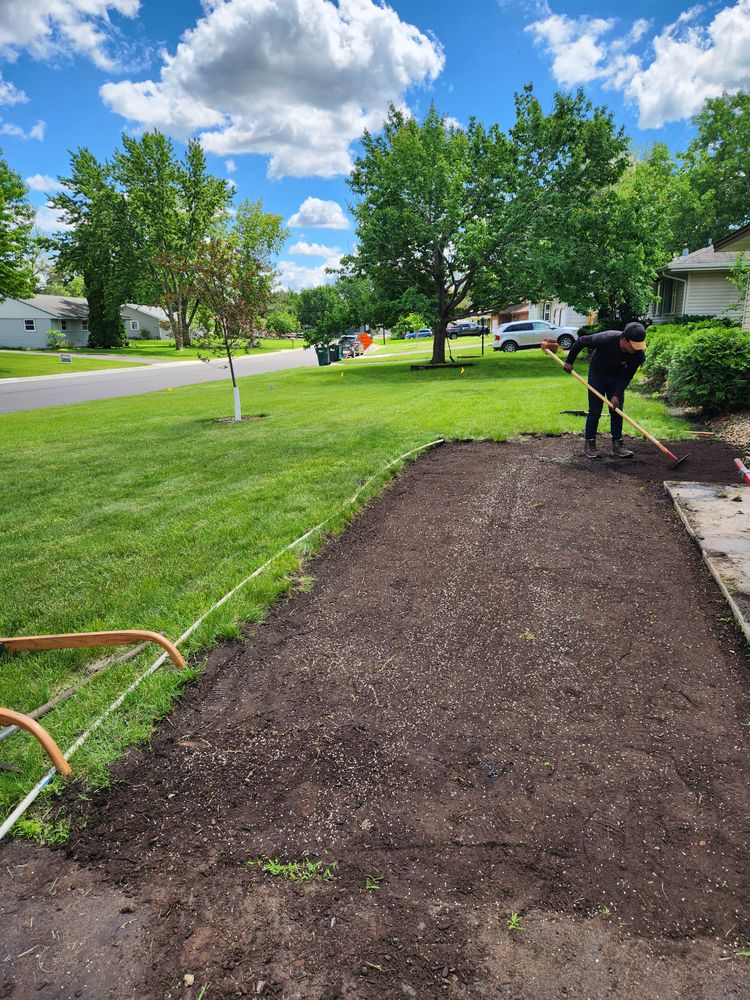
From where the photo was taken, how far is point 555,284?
20.1 m

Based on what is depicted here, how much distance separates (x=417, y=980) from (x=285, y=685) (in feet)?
5.10

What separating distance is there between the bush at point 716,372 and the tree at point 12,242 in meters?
36.0

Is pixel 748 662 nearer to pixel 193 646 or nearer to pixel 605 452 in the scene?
pixel 193 646

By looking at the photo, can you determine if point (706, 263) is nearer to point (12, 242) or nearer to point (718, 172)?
point (718, 172)

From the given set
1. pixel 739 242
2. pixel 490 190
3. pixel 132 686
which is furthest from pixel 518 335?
Result: pixel 132 686

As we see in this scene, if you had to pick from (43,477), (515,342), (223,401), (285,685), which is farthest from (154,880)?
(515,342)

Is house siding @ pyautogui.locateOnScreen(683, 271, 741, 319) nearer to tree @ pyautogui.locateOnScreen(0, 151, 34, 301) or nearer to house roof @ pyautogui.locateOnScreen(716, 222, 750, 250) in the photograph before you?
house roof @ pyautogui.locateOnScreen(716, 222, 750, 250)

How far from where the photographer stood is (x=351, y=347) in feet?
143

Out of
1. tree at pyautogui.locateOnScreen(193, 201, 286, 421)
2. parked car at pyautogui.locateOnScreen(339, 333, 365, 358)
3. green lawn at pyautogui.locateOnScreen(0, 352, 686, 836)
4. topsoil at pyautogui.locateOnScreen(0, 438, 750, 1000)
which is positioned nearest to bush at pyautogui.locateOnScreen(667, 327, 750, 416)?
green lawn at pyautogui.locateOnScreen(0, 352, 686, 836)

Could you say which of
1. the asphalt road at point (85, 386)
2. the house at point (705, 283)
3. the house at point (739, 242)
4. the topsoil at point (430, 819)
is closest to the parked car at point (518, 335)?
the house at point (705, 283)

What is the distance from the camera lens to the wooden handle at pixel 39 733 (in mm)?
2221

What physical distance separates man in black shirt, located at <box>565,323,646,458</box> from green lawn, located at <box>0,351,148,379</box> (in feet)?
103

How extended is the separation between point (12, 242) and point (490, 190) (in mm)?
27971

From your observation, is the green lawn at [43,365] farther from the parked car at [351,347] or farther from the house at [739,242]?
the house at [739,242]
